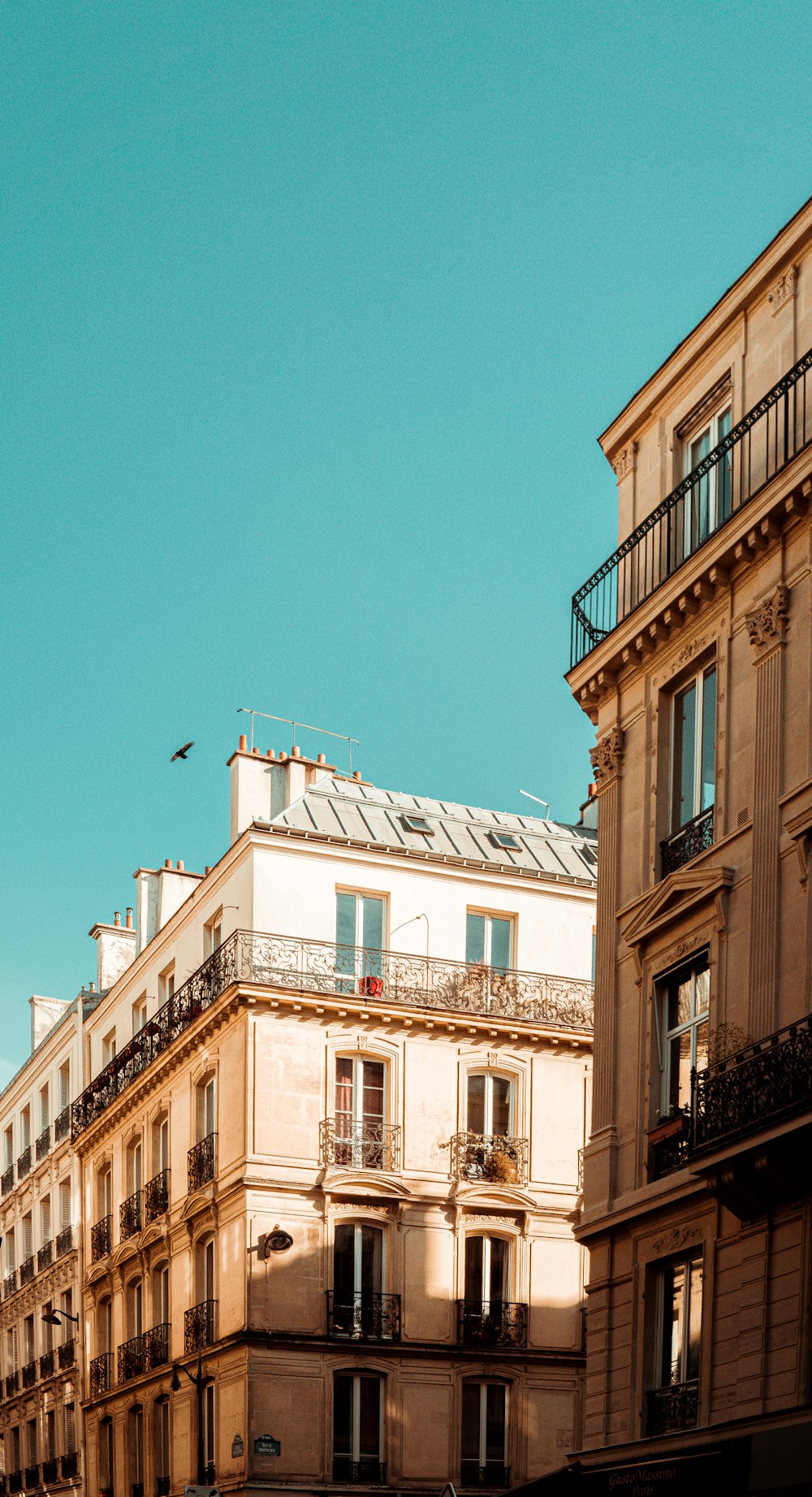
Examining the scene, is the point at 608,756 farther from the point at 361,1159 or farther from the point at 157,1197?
the point at 157,1197

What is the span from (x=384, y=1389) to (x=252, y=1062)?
568 cm

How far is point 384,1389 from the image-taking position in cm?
3088

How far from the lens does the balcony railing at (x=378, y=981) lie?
32375mm

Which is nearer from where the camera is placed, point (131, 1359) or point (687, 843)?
point (687, 843)

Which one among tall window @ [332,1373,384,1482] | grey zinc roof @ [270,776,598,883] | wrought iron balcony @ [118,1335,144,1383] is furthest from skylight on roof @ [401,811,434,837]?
wrought iron balcony @ [118,1335,144,1383]

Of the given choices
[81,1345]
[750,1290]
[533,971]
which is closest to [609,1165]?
[750,1290]

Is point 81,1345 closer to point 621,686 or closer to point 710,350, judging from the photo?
point 621,686

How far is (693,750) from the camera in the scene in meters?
19.3

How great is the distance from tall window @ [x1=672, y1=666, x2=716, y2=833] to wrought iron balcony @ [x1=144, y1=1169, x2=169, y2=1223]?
62.8 ft

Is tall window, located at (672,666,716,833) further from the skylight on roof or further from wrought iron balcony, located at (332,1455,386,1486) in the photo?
the skylight on roof

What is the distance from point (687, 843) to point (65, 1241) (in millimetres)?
28481

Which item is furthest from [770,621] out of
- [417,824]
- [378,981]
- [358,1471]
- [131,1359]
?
[131,1359]

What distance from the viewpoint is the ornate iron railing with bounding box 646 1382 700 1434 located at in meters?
17.0

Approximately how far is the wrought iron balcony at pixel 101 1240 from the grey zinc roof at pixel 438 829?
1094 centimetres
